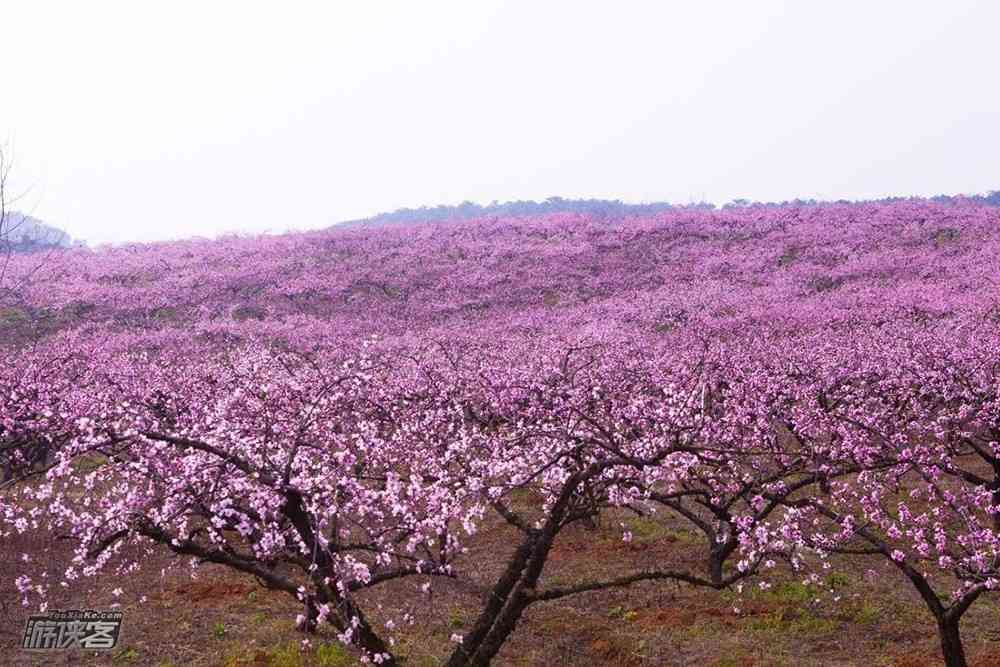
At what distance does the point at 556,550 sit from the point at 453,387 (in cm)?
378

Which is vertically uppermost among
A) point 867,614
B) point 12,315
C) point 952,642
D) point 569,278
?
point 569,278

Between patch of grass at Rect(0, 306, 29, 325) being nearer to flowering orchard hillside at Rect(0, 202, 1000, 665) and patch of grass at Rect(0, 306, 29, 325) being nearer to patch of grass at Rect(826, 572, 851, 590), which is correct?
flowering orchard hillside at Rect(0, 202, 1000, 665)

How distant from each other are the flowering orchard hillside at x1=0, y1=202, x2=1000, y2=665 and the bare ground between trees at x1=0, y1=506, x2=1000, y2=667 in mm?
289

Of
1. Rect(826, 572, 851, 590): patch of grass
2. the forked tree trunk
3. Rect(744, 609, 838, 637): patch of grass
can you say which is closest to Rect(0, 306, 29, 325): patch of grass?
Rect(744, 609, 838, 637): patch of grass

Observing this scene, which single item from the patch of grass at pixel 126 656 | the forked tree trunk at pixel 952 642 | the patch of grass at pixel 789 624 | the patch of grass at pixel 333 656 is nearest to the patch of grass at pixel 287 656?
the patch of grass at pixel 333 656

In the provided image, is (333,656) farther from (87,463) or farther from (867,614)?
(87,463)

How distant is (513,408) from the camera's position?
15156mm

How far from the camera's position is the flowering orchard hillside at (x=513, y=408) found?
771 cm

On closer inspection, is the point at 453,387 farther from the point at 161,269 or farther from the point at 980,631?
the point at 161,269

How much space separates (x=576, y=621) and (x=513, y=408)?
→ 5.17m

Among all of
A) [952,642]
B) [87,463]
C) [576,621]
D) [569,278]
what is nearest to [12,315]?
[87,463]

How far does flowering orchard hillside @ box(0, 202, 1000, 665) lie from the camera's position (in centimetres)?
771

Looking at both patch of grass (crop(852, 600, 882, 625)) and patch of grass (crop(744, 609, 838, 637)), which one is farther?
patch of grass (crop(852, 600, 882, 625))

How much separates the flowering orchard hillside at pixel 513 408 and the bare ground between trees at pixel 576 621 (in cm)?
29
